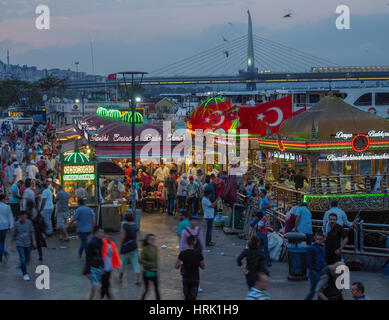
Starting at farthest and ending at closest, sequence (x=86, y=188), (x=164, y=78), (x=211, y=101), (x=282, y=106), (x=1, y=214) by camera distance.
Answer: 1. (x=164, y=78)
2. (x=211, y=101)
3. (x=282, y=106)
4. (x=86, y=188)
5. (x=1, y=214)

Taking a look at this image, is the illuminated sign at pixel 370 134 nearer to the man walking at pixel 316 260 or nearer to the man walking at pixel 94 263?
the man walking at pixel 316 260

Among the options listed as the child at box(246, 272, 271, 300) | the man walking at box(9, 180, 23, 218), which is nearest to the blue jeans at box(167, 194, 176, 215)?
the man walking at box(9, 180, 23, 218)

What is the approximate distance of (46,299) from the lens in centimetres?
1062

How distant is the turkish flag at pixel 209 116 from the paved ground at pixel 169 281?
1262 cm

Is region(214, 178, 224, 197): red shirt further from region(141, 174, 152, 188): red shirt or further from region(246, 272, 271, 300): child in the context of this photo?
region(246, 272, 271, 300): child

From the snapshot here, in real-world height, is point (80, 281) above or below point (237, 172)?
below

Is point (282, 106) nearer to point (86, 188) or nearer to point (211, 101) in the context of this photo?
point (211, 101)

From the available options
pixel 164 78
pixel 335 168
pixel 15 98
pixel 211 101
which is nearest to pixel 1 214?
pixel 335 168

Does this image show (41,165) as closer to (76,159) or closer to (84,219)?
(76,159)

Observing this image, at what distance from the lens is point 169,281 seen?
39.2ft

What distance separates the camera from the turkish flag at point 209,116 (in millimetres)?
27352

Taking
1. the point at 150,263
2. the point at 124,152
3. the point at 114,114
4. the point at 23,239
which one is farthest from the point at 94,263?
the point at 114,114

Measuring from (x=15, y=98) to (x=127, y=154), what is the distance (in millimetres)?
136456

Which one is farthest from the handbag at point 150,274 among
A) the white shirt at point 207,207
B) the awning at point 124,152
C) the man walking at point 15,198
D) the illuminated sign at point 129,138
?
the illuminated sign at point 129,138
